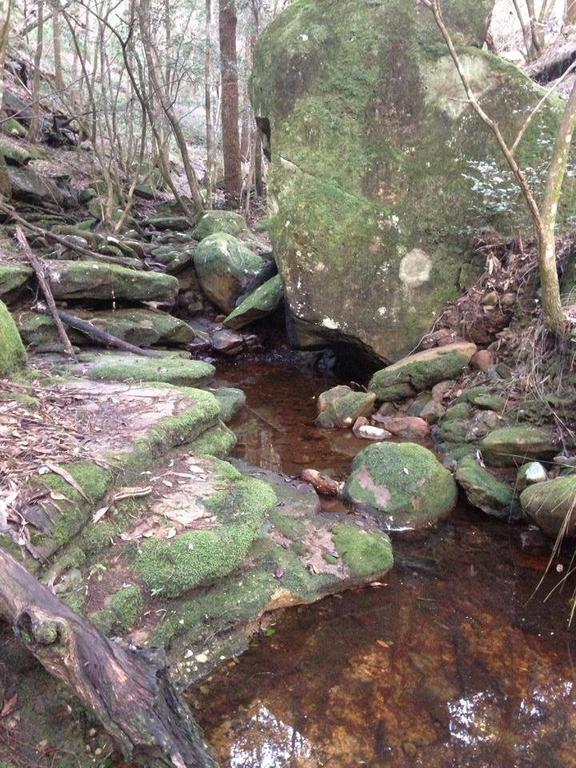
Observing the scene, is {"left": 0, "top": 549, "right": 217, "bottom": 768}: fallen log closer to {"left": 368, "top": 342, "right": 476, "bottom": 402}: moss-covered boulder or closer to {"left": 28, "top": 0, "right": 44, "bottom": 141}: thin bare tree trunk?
{"left": 368, "top": 342, "right": 476, "bottom": 402}: moss-covered boulder

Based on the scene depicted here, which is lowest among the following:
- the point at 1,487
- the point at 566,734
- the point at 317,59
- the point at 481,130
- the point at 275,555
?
the point at 566,734

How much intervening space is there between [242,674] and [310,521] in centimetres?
131

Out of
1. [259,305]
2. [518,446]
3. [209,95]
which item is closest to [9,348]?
[518,446]

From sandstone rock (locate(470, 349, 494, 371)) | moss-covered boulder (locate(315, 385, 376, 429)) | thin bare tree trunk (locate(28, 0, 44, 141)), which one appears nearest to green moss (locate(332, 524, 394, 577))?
moss-covered boulder (locate(315, 385, 376, 429))

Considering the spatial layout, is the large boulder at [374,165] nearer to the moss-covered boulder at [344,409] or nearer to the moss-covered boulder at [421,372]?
the moss-covered boulder at [421,372]

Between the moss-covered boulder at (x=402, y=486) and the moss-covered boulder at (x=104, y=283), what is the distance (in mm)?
4199

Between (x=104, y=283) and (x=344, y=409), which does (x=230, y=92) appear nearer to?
(x=104, y=283)

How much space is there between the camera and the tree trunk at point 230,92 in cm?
1226

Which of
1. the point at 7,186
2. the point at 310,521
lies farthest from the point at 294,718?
the point at 7,186

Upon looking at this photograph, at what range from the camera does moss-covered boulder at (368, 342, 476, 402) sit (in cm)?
625

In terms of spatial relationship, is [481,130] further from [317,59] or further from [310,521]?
[310,521]

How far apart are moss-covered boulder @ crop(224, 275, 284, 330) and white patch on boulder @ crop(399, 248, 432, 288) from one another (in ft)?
6.34

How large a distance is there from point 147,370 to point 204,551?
9.42ft

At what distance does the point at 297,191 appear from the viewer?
711 cm
